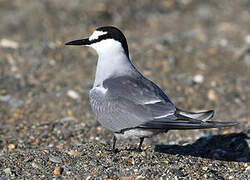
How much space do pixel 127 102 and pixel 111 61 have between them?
26.4 inches

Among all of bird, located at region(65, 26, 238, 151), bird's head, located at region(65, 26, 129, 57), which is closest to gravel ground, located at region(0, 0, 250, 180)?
bird, located at region(65, 26, 238, 151)

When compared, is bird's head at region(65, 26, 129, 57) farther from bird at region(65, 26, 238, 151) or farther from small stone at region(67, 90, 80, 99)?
small stone at region(67, 90, 80, 99)

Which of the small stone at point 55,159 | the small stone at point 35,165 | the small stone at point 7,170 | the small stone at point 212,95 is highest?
the small stone at point 212,95

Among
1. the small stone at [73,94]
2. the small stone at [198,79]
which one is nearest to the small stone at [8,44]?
the small stone at [73,94]

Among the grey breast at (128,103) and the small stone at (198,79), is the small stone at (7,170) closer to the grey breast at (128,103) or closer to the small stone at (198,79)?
the grey breast at (128,103)

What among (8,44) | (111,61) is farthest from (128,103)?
(8,44)

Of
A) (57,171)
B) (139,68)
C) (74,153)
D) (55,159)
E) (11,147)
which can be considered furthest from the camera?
(139,68)

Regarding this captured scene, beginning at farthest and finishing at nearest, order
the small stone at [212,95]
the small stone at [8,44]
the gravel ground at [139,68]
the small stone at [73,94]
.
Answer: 1. the small stone at [8,44]
2. the small stone at [212,95]
3. the small stone at [73,94]
4. the gravel ground at [139,68]

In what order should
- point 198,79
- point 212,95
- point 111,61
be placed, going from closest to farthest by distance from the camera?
1. point 111,61
2. point 212,95
3. point 198,79

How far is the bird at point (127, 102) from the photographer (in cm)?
447

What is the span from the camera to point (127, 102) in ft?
15.4

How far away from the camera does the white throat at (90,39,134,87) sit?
203 inches

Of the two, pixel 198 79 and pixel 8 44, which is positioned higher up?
pixel 8 44

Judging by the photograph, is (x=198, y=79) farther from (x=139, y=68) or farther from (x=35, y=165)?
(x=35, y=165)
